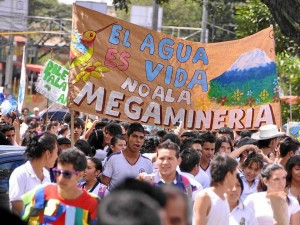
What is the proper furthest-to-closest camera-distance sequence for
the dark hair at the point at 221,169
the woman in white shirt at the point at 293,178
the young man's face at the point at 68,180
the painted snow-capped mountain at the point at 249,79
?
1. the painted snow-capped mountain at the point at 249,79
2. the woman in white shirt at the point at 293,178
3. the dark hair at the point at 221,169
4. the young man's face at the point at 68,180

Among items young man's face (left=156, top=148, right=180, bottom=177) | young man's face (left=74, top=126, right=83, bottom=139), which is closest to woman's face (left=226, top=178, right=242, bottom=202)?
young man's face (left=156, top=148, right=180, bottom=177)

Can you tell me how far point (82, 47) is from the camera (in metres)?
12.4

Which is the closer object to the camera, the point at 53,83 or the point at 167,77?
the point at 167,77

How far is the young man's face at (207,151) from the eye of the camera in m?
11.3

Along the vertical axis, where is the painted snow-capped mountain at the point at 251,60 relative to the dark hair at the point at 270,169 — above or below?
above

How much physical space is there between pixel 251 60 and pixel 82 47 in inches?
98.3

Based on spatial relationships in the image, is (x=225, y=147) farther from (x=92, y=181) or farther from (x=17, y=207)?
(x=17, y=207)

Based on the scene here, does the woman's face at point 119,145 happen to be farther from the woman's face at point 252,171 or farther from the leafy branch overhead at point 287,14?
the leafy branch overhead at point 287,14

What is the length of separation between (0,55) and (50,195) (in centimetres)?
6736

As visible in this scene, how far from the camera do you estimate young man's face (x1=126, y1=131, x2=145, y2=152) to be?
10.2m

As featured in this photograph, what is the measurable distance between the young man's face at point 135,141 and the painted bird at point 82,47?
201cm

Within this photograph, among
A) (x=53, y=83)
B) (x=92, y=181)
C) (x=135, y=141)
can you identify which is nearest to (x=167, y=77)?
(x=135, y=141)

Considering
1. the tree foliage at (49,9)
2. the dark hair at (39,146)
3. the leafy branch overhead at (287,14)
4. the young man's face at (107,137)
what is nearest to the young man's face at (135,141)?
the dark hair at (39,146)

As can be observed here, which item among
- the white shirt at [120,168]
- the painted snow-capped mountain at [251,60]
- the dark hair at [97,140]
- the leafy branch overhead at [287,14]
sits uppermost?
the leafy branch overhead at [287,14]
